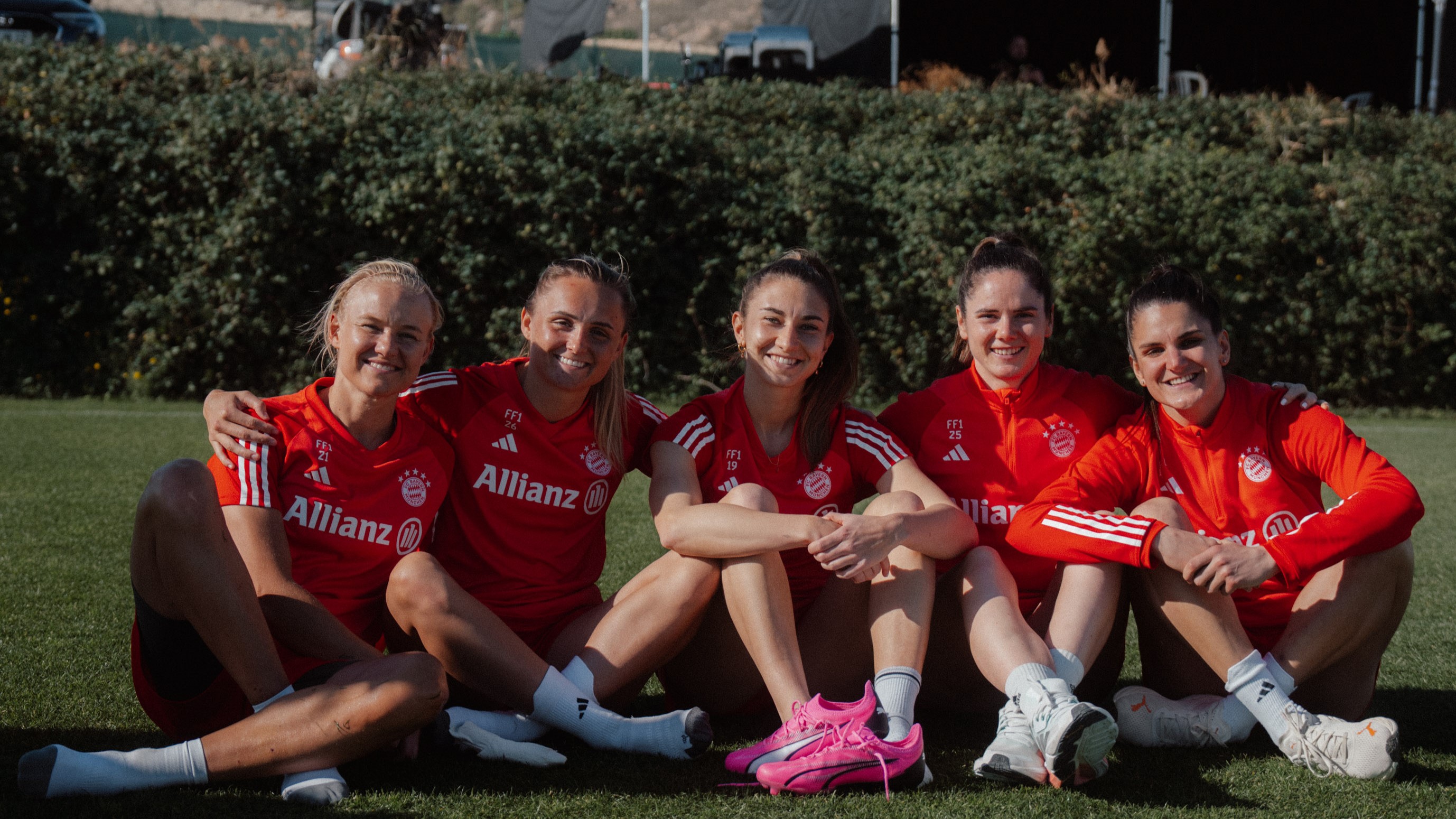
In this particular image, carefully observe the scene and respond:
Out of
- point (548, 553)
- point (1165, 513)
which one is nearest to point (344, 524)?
point (548, 553)

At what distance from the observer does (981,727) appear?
337 cm

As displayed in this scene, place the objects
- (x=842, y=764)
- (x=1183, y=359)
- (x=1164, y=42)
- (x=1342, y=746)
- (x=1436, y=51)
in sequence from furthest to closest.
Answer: (x=1436, y=51) < (x=1164, y=42) < (x=1183, y=359) < (x=1342, y=746) < (x=842, y=764)

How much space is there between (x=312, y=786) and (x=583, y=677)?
29.7 inches

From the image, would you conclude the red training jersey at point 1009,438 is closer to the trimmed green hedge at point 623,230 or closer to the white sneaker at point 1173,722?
the white sneaker at point 1173,722

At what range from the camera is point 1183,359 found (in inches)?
129

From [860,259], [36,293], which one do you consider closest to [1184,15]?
[860,259]

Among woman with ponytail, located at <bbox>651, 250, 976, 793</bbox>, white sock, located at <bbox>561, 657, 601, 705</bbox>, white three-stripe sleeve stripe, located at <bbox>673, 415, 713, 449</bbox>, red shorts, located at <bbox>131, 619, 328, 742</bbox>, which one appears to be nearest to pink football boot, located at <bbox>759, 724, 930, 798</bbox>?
woman with ponytail, located at <bbox>651, 250, 976, 793</bbox>

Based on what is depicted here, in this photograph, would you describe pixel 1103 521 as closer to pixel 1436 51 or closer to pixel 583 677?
pixel 583 677

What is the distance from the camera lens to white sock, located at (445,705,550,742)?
296cm

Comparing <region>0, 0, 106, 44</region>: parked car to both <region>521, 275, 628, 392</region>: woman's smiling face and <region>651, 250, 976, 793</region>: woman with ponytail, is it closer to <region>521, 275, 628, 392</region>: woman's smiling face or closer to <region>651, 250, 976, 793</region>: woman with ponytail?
<region>521, 275, 628, 392</region>: woman's smiling face

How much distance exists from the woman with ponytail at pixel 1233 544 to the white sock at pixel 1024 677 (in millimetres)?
360

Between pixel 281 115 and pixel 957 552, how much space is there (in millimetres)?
8443

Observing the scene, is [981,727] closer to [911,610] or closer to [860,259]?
[911,610]

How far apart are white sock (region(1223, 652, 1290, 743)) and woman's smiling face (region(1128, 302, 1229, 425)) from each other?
75cm
